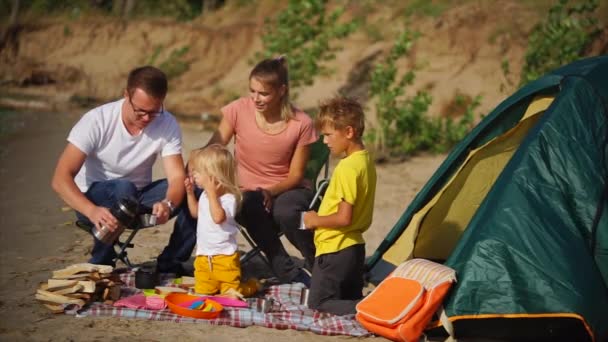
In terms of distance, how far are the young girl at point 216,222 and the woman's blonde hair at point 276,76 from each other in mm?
576

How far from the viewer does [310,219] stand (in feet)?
17.7

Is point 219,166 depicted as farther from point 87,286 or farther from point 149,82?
point 87,286

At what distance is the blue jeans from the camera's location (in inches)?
227

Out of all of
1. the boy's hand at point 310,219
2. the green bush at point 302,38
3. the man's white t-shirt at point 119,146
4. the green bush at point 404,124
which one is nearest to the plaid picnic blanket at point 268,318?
the boy's hand at point 310,219

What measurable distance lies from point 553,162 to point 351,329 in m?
1.48

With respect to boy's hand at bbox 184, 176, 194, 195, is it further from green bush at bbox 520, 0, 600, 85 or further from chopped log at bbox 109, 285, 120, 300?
green bush at bbox 520, 0, 600, 85

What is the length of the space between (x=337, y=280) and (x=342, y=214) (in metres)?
0.43

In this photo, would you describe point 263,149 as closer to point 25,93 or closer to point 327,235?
point 327,235

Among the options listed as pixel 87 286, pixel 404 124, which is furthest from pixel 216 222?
pixel 404 124

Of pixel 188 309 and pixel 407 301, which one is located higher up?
pixel 407 301

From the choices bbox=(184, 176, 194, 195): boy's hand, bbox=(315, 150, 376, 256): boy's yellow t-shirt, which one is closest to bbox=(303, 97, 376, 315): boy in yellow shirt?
bbox=(315, 150, 376, 256): boy's yellow t-shirt

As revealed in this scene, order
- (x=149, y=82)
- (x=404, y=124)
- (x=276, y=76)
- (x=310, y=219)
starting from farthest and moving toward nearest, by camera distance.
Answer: (x=404, y=124) < (x=276, y=76) < (x=149, y=82) < (x=310, y=219)

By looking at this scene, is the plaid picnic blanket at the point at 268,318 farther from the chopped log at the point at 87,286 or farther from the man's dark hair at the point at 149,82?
the man's dark hair at the point at 149,82

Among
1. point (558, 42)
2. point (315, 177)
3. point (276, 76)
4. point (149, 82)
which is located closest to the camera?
point (149, 82)
